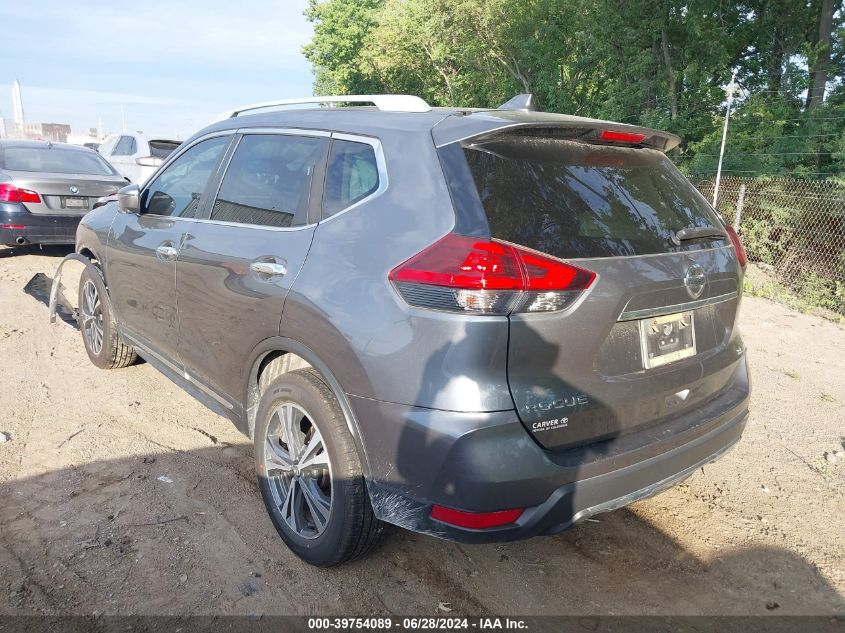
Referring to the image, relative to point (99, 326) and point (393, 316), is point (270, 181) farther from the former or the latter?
point (99, 326)

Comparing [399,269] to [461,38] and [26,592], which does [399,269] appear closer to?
[26,592]

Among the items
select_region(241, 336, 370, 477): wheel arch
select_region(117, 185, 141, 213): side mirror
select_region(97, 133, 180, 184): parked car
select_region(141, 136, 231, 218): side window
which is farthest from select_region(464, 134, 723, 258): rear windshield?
select_region(97, 133, 180, 184): parked car

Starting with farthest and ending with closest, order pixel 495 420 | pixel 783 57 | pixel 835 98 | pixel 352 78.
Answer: pixel 352 78 < pixel 783 57 < pixel 835 98 < pixel 495 420

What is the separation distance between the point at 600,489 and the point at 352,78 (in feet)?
142

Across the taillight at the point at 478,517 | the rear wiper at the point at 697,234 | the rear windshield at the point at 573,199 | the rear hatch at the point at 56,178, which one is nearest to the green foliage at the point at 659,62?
the rear wiper at the point at 697,234

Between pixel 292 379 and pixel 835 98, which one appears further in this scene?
pixel 835 98

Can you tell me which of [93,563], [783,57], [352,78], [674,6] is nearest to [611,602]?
[93,563]

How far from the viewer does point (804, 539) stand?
3.01 metres

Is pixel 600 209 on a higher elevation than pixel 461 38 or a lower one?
lower

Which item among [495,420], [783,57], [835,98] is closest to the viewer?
[495,420]

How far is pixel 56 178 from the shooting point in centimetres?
860

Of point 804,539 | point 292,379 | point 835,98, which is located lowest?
point 804,539

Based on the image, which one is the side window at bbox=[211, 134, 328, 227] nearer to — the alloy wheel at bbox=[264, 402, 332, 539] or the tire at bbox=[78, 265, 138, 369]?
the alloy wheel at bbox=[264, 402, 332, 539]

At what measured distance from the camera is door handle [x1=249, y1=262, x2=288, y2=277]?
105 inches
